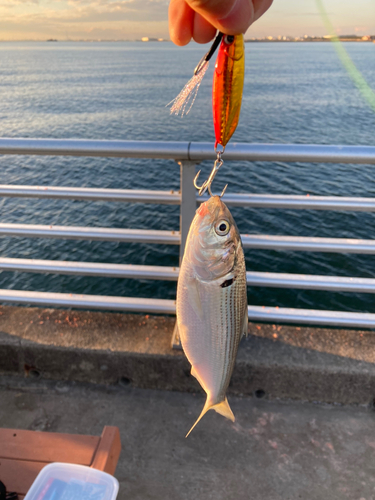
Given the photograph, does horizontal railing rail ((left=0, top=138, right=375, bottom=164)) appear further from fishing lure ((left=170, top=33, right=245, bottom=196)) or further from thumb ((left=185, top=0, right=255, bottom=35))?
thumb ((left=185, top=0, right=255, bottom=35))

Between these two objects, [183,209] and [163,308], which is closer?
[183,209]

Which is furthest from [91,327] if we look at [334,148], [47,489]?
[334,148]

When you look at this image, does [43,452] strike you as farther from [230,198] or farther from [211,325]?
[230,198]

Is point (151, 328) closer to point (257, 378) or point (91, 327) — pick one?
point (91, 327)

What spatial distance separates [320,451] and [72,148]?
122 inches

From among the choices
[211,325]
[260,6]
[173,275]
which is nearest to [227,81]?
[260,6]

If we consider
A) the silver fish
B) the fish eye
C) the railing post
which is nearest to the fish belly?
the silver fish

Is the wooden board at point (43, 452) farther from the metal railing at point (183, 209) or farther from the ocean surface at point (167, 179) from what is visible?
the ocean surface at point (167, 179)

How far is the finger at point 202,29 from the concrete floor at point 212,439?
2859 millimetres

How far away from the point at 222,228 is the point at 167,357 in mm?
2185

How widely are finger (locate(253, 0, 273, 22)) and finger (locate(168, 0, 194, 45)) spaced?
25cm

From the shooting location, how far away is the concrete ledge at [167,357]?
10.7 ft

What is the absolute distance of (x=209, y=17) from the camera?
1017 mm

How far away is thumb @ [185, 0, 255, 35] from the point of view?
37.5 inches
